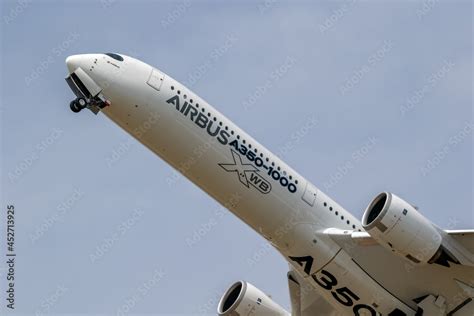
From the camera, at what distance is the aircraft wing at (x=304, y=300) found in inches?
1841

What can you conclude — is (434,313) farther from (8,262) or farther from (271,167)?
(8,262)

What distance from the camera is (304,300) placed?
47.0 meters

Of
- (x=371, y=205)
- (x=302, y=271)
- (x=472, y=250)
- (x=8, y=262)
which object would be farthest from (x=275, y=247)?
(x=8, y=262)

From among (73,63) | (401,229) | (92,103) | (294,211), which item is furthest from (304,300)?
(73,63)

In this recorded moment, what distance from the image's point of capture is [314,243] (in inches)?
1681

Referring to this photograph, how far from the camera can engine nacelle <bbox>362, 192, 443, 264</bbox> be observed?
133 feet

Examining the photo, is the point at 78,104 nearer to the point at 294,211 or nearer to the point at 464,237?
the point at 294,211

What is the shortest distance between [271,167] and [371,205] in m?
3.86

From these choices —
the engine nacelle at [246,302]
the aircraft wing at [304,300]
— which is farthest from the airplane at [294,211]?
the engine nacelle at [246,302]

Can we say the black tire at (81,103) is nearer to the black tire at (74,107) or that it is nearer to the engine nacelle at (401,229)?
the black tire at (74,107)

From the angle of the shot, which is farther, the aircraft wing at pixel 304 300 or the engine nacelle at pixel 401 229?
the aircraft wing at pixel 304 300

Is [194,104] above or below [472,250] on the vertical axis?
below

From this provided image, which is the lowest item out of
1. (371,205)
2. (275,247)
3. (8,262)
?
(8,262)

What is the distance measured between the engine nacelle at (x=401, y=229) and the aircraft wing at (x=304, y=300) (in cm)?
655
